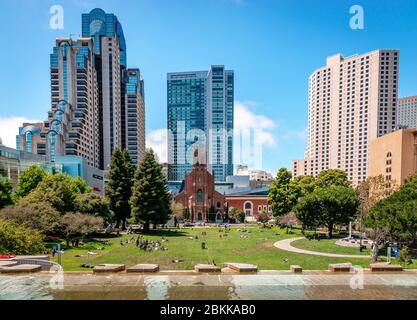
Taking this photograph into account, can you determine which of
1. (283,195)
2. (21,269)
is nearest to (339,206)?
(283,195)

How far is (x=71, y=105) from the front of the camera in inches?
2832

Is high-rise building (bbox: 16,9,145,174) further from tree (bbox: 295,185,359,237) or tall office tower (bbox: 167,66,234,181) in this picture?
tree (bbox: 295,185,359,237)

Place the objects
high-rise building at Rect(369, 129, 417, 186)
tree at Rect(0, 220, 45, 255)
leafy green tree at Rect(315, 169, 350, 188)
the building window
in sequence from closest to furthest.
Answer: tree at Rect(0, 220, 45, 255) → high-rise building at Rect(369, 129, 417, 186) → leafy green tree at Rect(315, 169, 350, 188) → the building window

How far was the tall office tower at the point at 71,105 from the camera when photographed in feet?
212

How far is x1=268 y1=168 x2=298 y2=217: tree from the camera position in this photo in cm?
4434

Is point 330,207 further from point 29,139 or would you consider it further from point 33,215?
point 29,139

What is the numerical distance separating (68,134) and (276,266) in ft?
229

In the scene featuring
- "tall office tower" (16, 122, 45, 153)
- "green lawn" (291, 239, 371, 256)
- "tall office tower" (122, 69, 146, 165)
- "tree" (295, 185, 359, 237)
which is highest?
"tall office tower" (122, 69, 146, 165)

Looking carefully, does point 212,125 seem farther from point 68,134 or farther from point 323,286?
point 323,286

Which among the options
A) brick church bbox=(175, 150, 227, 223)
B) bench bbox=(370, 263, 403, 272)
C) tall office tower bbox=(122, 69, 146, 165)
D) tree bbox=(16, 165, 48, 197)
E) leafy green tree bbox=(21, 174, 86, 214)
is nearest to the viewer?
bench bbox=(370, 263, 403, 272)

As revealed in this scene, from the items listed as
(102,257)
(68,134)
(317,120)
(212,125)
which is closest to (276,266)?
(102,257)

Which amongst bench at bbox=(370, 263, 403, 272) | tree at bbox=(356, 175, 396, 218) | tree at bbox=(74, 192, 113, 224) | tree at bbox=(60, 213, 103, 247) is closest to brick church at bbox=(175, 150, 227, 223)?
tree at bbox=(74, 192, 113, 224)

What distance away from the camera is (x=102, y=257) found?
782 inches

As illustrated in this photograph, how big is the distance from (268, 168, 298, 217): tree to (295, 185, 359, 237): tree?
1048 cm
